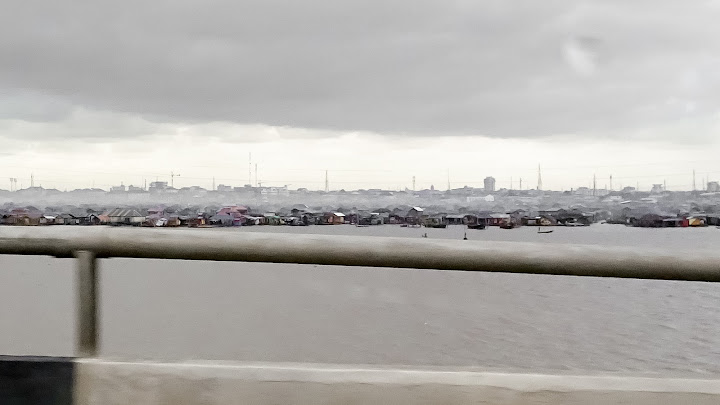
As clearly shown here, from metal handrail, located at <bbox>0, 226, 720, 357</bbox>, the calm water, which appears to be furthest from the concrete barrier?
the calm water

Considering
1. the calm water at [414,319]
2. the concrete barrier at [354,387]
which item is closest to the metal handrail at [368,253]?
the concrete barrier at [354,387]

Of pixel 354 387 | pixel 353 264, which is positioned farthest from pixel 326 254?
pixel 354 387

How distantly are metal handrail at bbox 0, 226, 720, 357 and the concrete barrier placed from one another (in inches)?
9.2

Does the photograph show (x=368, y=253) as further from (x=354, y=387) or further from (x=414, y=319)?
(x=414, y=319)

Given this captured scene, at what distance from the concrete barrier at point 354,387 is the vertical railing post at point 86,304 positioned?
0.10 metres

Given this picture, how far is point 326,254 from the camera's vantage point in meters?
3.03

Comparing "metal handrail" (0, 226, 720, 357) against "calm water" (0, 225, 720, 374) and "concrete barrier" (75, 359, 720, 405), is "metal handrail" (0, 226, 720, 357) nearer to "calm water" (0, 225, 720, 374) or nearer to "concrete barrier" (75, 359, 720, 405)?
"concrete barrier" (75, 359, 720, 405)

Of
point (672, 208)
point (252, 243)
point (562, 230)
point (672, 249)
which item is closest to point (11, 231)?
point (252, 243)

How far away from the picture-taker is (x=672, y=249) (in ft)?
10.2

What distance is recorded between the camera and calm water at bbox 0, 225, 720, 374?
19656 mm

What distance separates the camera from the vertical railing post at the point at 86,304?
3.02m

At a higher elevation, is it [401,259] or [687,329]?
[401,259]

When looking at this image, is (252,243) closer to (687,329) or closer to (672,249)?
(672,249)

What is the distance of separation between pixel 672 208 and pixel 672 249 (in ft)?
258
